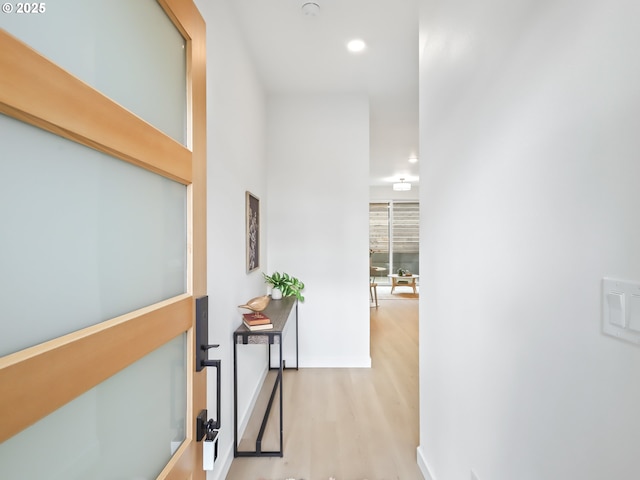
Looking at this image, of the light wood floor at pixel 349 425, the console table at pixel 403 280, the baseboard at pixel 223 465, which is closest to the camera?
the baseboard at pixel 223 465

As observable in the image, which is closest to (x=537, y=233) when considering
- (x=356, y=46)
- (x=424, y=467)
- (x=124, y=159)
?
(x=124, y=159)

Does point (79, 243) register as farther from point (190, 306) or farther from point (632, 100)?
point (632, 100)

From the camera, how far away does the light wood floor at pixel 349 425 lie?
193 cm

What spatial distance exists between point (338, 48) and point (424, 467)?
3.00m

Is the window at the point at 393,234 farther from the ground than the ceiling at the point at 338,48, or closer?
closer

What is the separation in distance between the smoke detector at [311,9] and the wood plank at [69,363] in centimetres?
218

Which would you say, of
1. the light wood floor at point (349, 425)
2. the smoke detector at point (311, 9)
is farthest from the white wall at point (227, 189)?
the smoke detector at point (311, 9)

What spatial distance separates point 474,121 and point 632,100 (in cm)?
65

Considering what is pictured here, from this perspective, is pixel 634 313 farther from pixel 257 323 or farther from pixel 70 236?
pixel 257 323

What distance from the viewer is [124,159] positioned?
2.15ft

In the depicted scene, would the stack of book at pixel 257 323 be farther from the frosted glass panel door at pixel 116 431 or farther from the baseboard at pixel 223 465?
the frosted glass panel door at pixel 116 431

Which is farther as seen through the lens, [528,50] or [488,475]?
[488,475]

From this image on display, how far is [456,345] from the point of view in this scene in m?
1.44

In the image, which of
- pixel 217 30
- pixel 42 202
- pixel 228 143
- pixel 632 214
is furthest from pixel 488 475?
pixel 217 30
